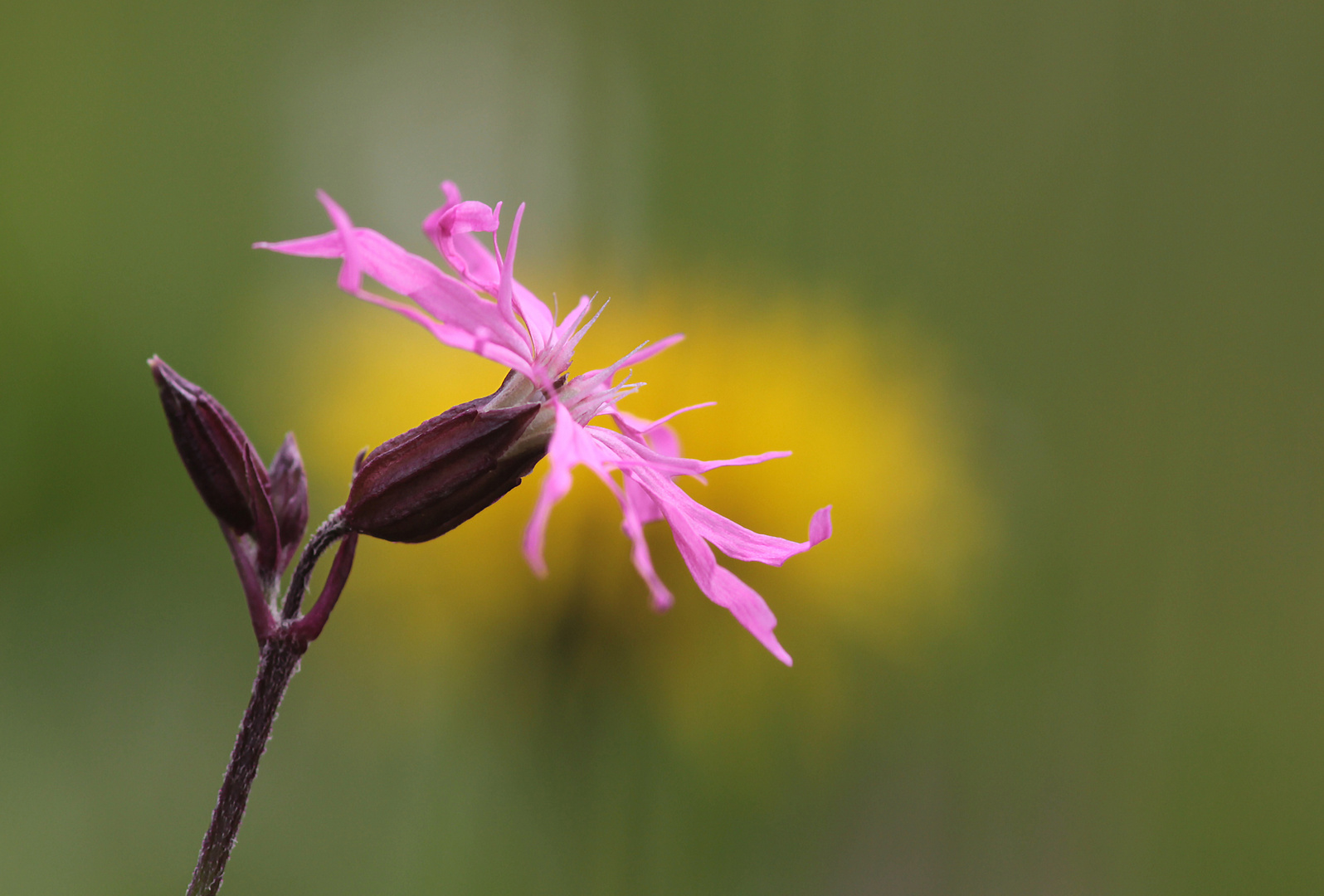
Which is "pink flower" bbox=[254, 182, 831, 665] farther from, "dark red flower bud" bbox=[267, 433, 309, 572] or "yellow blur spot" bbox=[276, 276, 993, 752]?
"yellow blur spot" bbox=[276, 276, 993, 752]

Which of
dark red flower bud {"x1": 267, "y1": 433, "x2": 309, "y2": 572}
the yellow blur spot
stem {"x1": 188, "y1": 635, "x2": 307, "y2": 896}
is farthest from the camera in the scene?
the yellow blur spot

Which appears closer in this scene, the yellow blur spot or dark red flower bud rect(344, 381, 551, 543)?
dark red flower bud rect(344, 381, 551, 543)

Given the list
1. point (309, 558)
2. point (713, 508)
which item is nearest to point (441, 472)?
point (309, 558)

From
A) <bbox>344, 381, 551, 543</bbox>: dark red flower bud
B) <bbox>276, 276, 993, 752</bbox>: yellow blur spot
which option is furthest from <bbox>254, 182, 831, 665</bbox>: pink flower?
<bbox>276, 276, 993, 752</bbox>: yellow blur spot

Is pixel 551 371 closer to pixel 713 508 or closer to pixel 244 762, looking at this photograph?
pixel 244 762

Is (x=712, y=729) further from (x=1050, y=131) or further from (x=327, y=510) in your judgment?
(x=1050, y=131)

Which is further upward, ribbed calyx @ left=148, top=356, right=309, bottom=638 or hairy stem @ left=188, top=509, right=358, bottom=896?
ribbed calyx @ left=148, top=356, right=309, bottom=638
